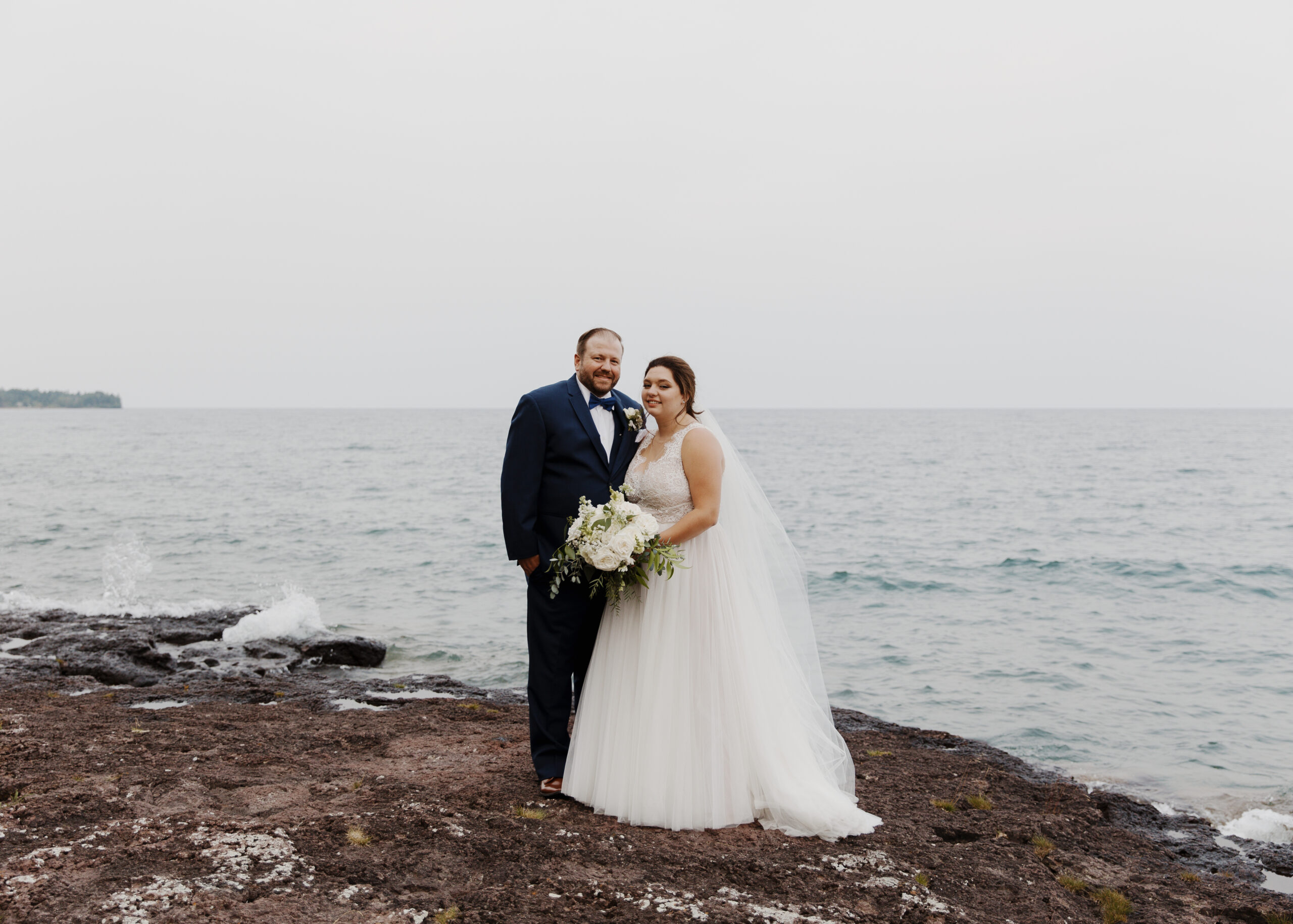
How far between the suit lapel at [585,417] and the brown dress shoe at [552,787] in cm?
191

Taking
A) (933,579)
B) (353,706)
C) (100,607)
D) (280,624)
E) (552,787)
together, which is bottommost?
(100,607)

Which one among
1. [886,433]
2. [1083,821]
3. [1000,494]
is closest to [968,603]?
[1083,821]

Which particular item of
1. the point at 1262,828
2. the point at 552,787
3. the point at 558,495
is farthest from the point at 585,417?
the point at 1262,828

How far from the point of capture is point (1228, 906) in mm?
4715

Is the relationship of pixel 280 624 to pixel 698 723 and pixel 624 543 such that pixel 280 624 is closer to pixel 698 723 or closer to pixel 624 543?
pixel 698 723

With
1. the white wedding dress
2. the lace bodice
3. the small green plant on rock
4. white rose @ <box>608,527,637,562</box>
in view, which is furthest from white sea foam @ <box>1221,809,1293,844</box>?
white rose @ <box>608,527,637,562</box>

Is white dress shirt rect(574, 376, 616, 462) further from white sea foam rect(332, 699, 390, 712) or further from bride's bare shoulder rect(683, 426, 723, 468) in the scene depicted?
white sea foam rect(332, 699, 390, 712)

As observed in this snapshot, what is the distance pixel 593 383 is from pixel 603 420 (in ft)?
0.87

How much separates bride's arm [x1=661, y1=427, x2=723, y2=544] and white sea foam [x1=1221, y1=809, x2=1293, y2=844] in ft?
17.2

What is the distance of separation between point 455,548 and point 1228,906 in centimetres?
1925

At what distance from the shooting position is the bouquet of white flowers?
14.7 ft

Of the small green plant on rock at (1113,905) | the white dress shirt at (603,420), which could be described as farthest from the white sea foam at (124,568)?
the small green plant on rock at (1113,905)

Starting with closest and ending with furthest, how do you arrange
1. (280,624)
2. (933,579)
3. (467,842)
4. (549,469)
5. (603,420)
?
(467,842), (549,469), (603,420), (280,624), (933,579)

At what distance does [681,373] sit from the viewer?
486 cm
